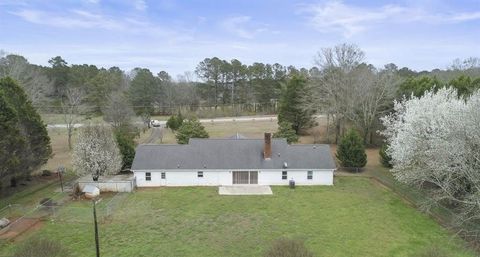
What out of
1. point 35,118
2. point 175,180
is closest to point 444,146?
point 175,180

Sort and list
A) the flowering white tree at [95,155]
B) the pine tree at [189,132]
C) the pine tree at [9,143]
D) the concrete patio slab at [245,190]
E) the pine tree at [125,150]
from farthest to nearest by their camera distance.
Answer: the pine tree at [189,132] → the pine tree at [125,150] → the flowering white tree at [95,155] → the concrete patio slab at [245,190] → the pine tree at [9,143]

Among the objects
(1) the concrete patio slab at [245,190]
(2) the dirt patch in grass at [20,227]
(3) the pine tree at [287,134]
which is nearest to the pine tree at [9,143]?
(2) the dirt patch in grass at [20,227]

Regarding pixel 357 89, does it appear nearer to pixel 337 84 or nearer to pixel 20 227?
pixel 337 84

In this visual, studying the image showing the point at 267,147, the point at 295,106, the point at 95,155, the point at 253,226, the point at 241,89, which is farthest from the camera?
the point at 241,89

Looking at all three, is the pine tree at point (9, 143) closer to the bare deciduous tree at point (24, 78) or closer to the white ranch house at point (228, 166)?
the white ranch house at point (228, 166)

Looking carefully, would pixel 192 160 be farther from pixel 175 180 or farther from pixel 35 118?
pixel 35 118

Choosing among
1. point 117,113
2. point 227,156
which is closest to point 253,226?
point 227,156
